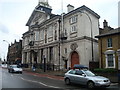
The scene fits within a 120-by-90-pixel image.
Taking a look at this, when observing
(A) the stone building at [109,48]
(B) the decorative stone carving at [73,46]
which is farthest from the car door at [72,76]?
(B) the decorative stone carving at [73,46]

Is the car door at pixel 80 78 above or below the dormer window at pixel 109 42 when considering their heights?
below

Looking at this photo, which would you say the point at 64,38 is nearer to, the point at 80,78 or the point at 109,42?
the point at 109,42

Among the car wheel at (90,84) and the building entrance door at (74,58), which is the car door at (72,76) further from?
the building entrance door at (74,58)

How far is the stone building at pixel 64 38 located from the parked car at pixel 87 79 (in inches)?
582

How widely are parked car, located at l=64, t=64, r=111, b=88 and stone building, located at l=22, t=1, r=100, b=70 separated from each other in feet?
48.5

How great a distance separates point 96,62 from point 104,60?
338 centimetres

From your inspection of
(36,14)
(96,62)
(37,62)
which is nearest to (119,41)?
(96,62)

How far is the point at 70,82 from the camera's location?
15.1 metres

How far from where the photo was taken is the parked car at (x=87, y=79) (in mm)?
12496

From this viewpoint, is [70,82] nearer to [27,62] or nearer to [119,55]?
[119,55]

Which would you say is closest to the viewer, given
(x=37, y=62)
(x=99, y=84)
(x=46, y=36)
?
(x=99, y=84)

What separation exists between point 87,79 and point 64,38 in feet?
70.6

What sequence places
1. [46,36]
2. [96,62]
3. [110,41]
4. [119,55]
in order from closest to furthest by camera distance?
1. [119,55]
2. [110,41]
3. [96,62]
4. [46,36]

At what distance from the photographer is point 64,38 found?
113 feet
